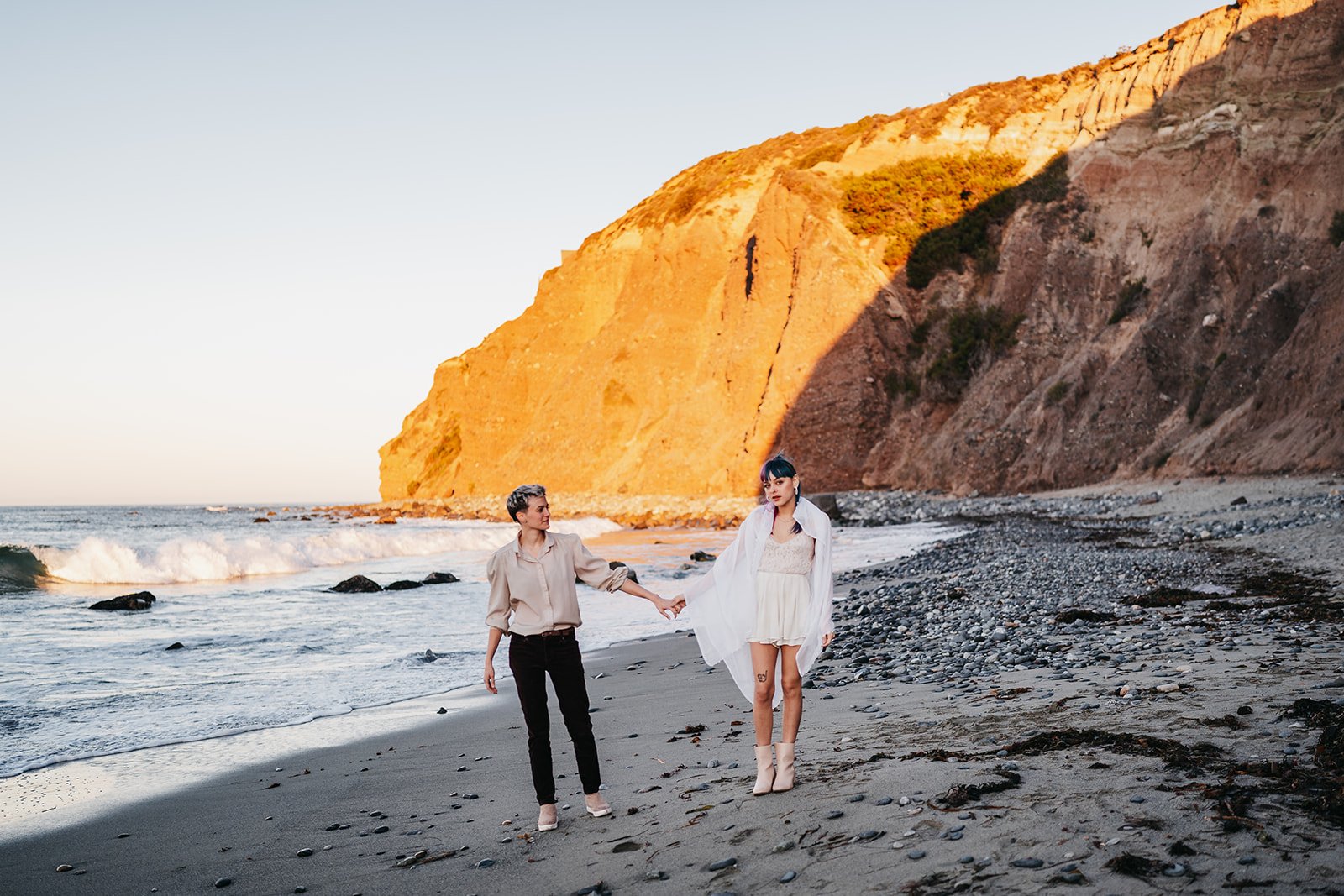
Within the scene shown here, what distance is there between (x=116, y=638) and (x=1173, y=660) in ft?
42.6

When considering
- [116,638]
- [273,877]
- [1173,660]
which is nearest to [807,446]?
[116,638]

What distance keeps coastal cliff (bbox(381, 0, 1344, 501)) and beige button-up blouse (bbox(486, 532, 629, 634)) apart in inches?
994

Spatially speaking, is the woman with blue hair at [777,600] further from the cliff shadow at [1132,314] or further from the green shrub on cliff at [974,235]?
the green shrub on cliff at [974,235]

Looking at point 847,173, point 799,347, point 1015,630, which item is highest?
point 847,173

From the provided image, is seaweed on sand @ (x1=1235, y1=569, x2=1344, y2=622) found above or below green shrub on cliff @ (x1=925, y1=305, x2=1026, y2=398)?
below

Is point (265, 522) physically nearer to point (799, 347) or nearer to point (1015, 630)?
point (799, 347)

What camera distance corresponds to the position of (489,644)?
536cm

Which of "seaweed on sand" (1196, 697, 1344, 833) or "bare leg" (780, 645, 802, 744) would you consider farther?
"bare leg" (780, 645, 802, 744)

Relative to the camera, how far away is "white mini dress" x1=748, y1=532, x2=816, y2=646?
505cm

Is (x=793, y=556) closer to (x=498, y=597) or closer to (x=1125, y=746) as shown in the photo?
(x=498, y=597)

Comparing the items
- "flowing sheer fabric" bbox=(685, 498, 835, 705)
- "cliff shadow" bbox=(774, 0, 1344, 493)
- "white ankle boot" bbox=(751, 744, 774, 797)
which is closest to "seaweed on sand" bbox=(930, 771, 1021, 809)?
"white ankle boot" bbox=(751, 744, 774, 797)

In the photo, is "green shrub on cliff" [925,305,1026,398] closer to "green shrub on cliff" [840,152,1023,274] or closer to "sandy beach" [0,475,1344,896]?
"green shrub on cliff" [840,152,1023,274]

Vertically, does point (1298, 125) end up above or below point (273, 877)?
above

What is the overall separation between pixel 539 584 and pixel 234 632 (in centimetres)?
1030
